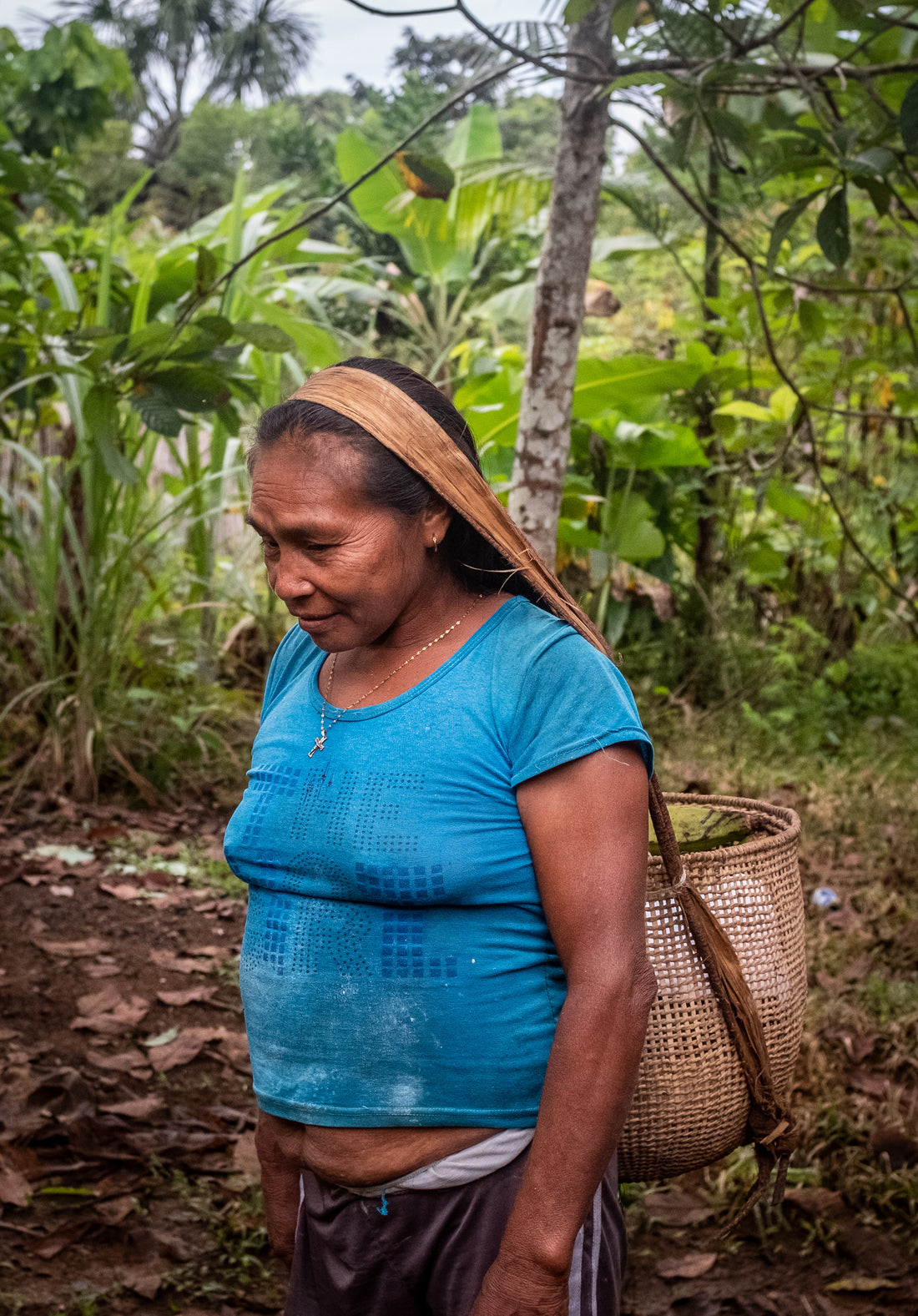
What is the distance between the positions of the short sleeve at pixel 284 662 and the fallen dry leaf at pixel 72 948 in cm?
217

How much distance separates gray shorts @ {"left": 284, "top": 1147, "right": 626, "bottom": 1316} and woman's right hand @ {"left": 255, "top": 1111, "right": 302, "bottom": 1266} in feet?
0.26

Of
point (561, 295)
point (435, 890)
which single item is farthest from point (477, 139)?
point (435, 890)

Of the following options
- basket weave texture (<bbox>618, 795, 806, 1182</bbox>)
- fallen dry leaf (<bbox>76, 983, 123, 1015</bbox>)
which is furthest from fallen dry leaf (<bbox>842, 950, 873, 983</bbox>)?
fallen dry leaf (<bbox>76, 983, 123, 1015</bbox>)

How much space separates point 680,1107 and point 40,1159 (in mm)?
1738

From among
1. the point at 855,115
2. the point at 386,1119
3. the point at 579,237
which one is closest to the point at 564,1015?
the point at 386,1119

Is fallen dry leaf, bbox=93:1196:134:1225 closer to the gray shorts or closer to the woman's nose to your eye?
the gray shorts

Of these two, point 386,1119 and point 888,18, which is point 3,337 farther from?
point 386,1119

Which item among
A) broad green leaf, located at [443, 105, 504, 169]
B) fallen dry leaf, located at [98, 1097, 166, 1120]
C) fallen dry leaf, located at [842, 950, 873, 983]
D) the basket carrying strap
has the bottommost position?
fallen dry leaf, located at [98, 1097, 166, 1120]

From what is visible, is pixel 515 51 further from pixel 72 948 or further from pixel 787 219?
pixel 72 948

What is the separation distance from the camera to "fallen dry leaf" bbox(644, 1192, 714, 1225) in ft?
8.18

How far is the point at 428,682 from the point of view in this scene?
4.43 ft

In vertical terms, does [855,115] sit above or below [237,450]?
above

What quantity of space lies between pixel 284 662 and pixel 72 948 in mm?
2257

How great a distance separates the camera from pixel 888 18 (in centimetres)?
195
